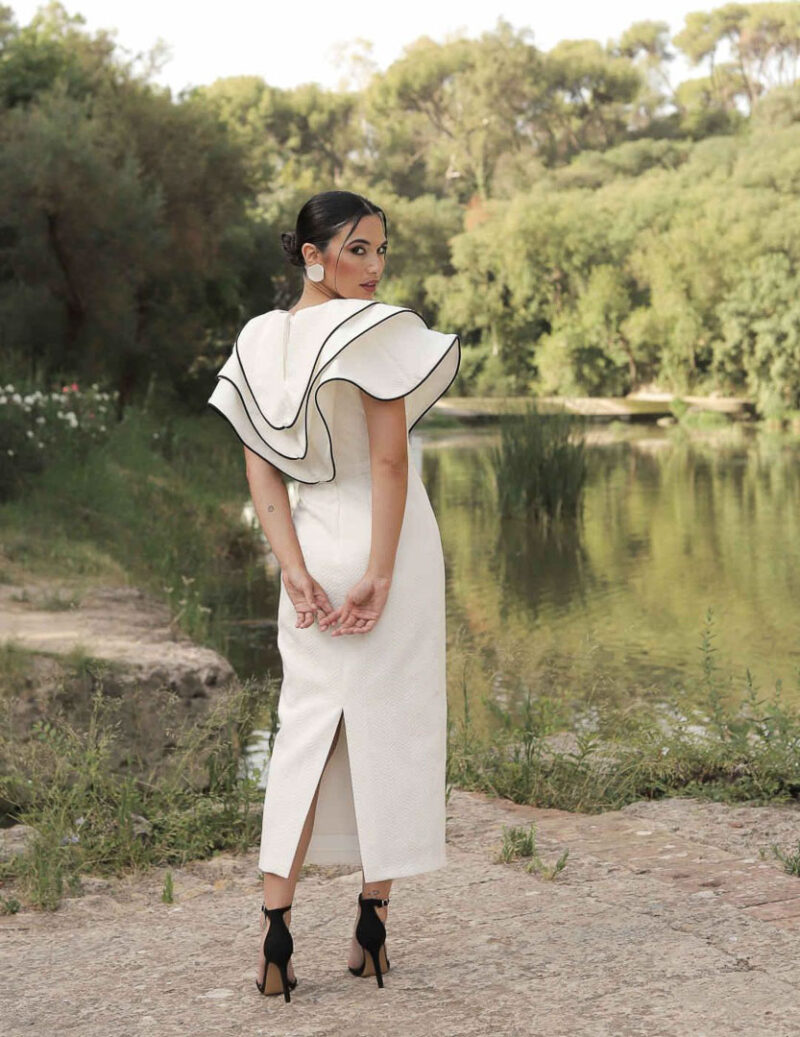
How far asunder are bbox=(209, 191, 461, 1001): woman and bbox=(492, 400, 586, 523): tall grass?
11.8 metres

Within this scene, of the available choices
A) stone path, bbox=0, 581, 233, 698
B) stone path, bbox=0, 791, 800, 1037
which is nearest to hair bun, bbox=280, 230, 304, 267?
stone path, bbox=0, 791, 800, 1037

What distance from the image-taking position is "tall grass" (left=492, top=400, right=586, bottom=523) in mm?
14305

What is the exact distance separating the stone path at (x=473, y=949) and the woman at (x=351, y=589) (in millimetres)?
143

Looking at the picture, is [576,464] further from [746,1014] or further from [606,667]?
[746,1014]

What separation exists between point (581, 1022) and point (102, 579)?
6.08 metres

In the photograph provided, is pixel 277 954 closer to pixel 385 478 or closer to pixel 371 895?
pixel 371 895

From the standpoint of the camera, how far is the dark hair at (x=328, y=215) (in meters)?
2.53

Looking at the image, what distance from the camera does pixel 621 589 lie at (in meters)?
10.8

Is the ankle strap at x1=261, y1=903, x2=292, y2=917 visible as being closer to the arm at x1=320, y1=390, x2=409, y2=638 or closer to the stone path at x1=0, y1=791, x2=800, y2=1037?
the stone path at x1=0, y1=791, x2=800, y2=1037

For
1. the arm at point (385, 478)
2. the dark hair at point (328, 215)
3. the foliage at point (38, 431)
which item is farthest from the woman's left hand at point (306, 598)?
the foliage at point (38, 431)

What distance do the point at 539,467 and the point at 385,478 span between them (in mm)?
12263

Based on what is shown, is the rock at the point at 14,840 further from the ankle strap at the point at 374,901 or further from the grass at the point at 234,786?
the ankle strap at the point at 374,901

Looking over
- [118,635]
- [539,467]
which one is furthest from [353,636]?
[539,467]

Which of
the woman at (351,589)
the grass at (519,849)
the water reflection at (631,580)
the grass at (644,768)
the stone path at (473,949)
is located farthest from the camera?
the water reflection at (631,580)
